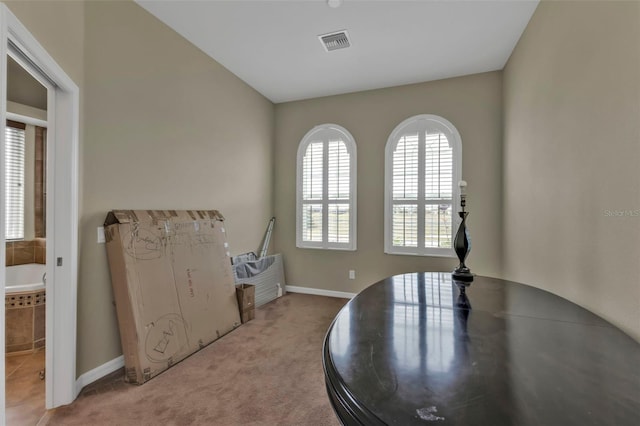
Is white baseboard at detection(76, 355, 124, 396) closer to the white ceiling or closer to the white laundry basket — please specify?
the white laundry basket

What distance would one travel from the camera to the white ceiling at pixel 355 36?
2.40 metres

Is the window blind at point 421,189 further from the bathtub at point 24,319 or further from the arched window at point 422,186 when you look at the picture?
the bathtub at point 24,319

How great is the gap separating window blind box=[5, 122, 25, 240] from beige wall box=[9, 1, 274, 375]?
5.70ft

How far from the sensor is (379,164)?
3.97 m

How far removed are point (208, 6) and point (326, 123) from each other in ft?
7.13

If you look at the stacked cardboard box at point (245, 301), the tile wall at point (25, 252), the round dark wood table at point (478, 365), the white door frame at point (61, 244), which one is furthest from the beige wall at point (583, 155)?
the tile wall at point (25, 252)

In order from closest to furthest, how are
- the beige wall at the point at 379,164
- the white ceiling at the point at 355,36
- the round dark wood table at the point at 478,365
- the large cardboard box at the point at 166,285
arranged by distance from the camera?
the round dark wood table at the point at 478,365 → the large cardboard box at the point at 166,285 → the white ceiling at the point at 355,36 → the beige wall at the point at 379,164

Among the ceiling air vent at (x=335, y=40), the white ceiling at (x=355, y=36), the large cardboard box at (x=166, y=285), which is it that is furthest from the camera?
the ceiling air vent at (x=335, y=40)

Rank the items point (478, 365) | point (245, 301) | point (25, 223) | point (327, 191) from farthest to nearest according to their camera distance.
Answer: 1. point (327, 191)
2. point (245, 301)
3. point (25, 223)
4. point (478, 365)

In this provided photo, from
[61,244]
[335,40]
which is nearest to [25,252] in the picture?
[61,244]

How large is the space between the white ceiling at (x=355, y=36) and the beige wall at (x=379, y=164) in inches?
10.3

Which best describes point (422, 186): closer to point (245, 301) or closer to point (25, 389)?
point (245, 301)

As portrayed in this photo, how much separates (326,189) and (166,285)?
2.51 meters

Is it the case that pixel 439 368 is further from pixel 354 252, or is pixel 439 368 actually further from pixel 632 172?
pixel 354 252
